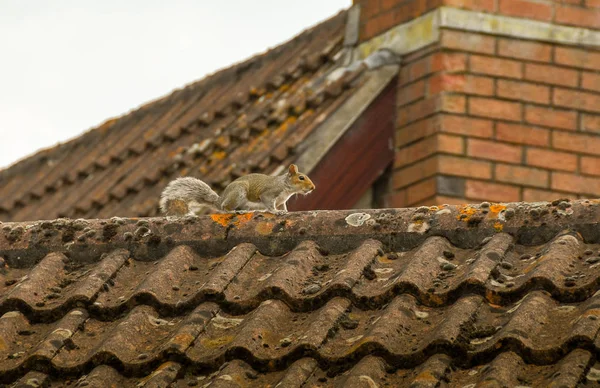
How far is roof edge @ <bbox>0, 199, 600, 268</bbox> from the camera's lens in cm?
507

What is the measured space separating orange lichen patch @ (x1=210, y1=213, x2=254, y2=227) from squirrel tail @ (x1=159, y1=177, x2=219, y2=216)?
1522 mm

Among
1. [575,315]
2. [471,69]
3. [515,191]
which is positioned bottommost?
[575,315]

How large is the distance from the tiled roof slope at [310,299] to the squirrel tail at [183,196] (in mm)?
1488

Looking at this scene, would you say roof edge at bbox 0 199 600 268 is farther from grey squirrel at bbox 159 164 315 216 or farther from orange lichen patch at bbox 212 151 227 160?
orange lichen patch at bbox 212 151 227 160

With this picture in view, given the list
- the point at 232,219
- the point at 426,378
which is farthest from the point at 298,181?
the point at 426,378

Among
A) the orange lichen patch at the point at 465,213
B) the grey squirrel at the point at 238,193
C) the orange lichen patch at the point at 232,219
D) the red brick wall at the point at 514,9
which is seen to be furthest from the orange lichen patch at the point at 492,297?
the red brick wall at the point at 514,9

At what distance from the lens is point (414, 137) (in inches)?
425

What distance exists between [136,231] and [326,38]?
282 inches

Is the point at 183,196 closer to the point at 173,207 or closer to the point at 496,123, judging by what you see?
the point at 173,207

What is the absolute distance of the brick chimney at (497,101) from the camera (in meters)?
10.5

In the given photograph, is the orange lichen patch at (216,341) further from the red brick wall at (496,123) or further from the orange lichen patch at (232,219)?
the red brick wall at (496,123)

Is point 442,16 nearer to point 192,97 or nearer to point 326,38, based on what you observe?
point 326,38

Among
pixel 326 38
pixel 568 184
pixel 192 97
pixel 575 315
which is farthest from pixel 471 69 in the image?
pixel 575 315

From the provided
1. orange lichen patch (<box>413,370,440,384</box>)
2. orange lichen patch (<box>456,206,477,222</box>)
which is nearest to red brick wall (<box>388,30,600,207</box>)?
orange lichen patch (<box>456,206,477,222</box>)
